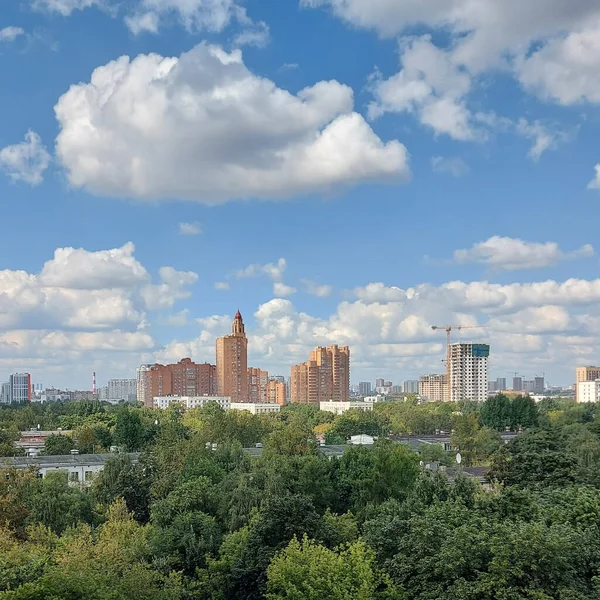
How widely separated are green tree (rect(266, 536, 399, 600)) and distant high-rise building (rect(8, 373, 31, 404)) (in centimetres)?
16443

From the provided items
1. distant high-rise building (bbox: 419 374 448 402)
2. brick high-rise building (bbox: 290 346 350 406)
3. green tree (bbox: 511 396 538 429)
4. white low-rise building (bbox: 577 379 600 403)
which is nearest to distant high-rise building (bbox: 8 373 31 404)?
brick high-rise building (bbox: 290 346 350 406)

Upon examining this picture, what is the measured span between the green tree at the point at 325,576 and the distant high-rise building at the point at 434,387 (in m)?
133

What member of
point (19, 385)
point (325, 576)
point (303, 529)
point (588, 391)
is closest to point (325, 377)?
point (588, 391)

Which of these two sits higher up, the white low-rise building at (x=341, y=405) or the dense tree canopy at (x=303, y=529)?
the dense tree canopy at (x=303, y=529)

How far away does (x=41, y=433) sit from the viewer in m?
62.8

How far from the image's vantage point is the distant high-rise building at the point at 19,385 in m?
167

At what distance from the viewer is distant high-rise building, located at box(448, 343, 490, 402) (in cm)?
13012

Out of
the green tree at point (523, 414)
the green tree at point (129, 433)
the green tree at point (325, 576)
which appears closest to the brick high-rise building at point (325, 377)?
the green tree at point (523, 414)

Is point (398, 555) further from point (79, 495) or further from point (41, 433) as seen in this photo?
point (41, 433)

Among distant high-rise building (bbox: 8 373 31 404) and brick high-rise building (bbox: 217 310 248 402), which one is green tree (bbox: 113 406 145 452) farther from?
distant high-rise building (bbox: 8 373 31 404)

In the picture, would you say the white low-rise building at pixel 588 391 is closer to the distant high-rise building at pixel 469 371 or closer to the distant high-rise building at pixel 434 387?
the distant high-rise building at pixel 469 371

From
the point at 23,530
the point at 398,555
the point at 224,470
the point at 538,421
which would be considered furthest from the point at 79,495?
the point at 538,421

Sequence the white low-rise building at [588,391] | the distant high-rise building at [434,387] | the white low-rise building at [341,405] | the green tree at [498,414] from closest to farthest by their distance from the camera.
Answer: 1. the green tree at [498,414]
2. the white low-rise building at [341,405]
3. the white low-rise building at [588,391]
4. the distant high-rise building at [434,387]

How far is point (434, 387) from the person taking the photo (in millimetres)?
151250
